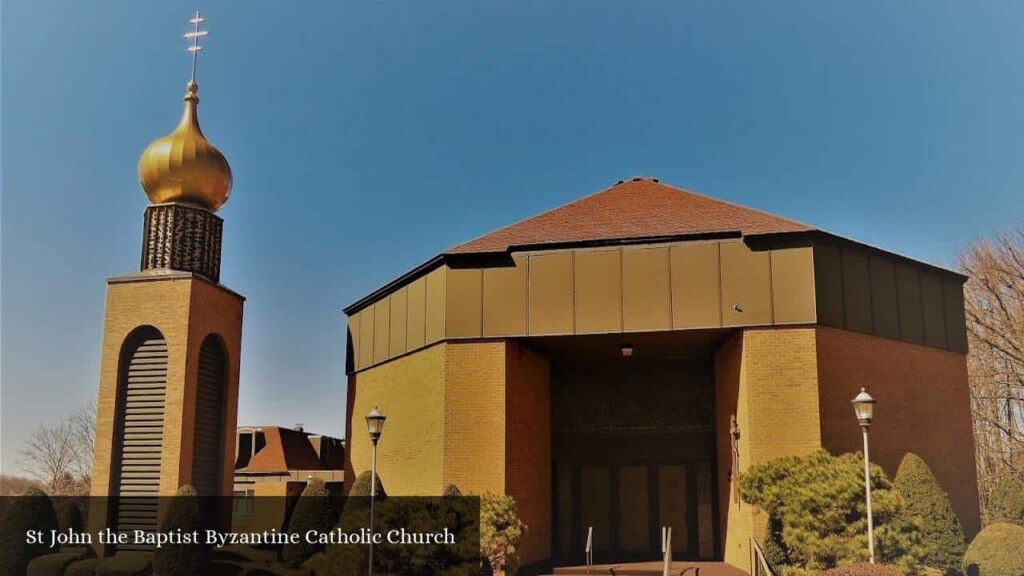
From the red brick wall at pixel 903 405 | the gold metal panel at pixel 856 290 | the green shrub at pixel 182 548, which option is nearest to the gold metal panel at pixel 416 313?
the green shrub at pixel 182 548

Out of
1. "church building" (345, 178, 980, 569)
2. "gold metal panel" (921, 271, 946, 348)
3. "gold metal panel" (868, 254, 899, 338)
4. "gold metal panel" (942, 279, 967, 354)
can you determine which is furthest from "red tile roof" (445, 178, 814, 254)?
"gold metal panel" (942, 279, 967, 354)

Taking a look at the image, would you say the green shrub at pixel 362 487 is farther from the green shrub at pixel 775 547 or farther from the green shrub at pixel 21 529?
the green shrub at pixel 775 547

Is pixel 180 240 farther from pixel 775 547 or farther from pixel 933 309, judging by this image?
pixel 933 309

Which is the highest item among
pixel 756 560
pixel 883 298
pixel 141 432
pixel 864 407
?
pixel 883 298

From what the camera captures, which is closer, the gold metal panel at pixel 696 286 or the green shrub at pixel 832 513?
the green shrub at pixel 832 513

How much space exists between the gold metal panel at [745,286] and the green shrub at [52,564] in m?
17.0

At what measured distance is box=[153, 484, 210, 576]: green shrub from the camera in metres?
20.3

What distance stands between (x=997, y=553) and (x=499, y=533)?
1067 cm

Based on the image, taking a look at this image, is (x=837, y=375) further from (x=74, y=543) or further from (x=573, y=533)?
(x=74, y=543)

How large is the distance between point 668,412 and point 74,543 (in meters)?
16.2

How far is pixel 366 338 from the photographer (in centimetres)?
2898

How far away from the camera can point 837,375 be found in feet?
69.9

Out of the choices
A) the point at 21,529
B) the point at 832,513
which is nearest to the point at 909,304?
the point at 832,513

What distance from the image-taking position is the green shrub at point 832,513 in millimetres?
18016
